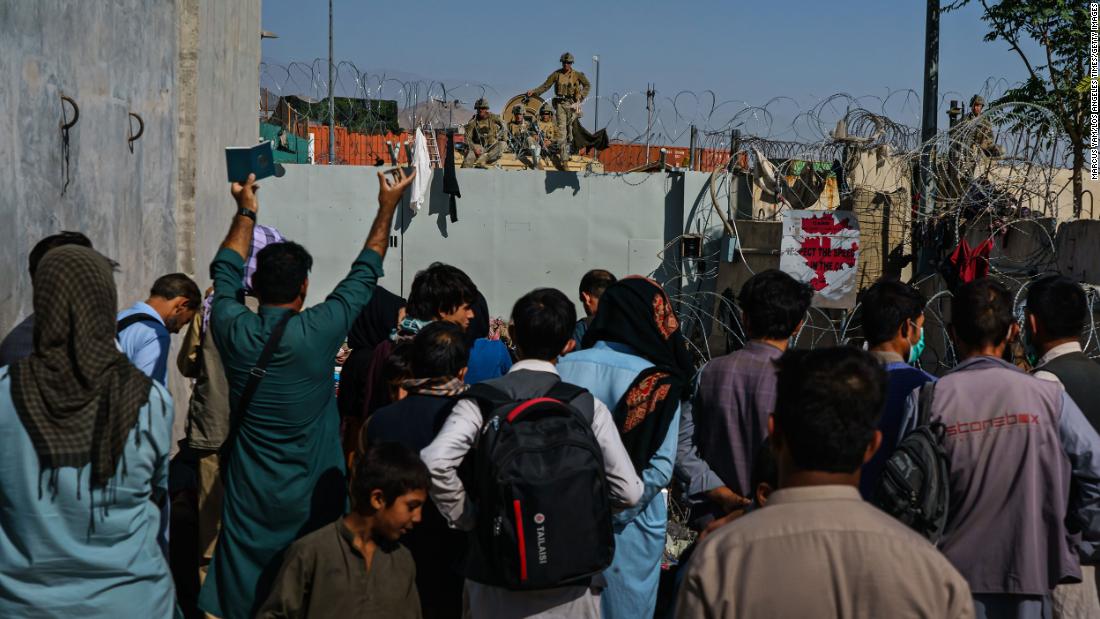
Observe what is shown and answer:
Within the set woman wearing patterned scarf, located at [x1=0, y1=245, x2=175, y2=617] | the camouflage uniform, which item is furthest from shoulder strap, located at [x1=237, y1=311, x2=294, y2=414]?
the camouflage uniform

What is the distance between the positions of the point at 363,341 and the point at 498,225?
8.06m

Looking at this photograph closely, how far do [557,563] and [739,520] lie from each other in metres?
1.13

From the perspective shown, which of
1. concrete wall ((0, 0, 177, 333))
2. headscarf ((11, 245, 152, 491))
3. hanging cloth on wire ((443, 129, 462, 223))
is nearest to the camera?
headscarf ((11, 245, 152, 491))

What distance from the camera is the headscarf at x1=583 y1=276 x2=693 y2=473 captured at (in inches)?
143

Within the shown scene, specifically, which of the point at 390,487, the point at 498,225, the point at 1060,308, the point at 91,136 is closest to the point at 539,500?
the point at 390,487

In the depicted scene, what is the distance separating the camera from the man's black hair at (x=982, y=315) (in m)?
3.44

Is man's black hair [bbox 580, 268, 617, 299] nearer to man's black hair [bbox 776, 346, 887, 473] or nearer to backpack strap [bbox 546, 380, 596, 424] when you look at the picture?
backpack strap [bbox 546, 380, 596, 424]

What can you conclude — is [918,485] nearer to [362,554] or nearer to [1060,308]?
[1060,308]

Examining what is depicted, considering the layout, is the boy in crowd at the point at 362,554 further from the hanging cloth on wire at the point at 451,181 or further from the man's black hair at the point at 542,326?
the hanging cloth on wire at the point at 451,181

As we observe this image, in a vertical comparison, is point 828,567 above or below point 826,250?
below

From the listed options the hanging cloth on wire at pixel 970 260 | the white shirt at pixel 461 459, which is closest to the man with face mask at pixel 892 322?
the white shirt at pixel 461 459

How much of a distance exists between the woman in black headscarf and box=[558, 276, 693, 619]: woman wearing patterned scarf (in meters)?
1.27

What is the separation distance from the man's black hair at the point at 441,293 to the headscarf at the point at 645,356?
26.0 inches

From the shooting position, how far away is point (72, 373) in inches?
106
